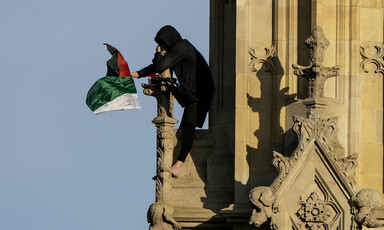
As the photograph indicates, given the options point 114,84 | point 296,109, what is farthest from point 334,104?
point 114,84

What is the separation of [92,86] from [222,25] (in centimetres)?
265

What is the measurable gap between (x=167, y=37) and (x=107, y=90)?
1440 mm

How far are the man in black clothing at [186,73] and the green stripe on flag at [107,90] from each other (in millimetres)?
222

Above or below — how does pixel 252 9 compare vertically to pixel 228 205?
above

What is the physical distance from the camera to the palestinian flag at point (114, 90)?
48.8m

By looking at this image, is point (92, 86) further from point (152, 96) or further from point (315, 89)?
point (315, 89)

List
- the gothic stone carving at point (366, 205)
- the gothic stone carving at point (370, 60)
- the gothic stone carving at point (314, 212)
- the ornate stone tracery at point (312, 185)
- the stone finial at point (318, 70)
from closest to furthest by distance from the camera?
the gothic stone carving at point (366, 205), the ornate stone tracery at point (312, 185), the gothic stone carving at point (314, 212), the stone finial at point (318, 70), the gothic stone carving at point (370, 60)

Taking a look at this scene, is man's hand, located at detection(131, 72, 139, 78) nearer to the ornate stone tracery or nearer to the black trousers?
the black trousers

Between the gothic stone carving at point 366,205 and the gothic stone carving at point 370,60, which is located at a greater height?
the gothic stone carving at point 370,60

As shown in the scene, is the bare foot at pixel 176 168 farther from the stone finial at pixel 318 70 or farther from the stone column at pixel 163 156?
the stone finial at pixel 318 70

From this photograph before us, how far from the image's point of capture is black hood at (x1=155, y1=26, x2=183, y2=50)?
159ft

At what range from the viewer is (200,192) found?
48344mm

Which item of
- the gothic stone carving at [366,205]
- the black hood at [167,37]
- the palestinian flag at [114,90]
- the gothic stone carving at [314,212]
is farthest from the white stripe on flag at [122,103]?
the gothic stone carving at [366,205]

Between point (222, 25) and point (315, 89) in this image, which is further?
point (222, 25)
